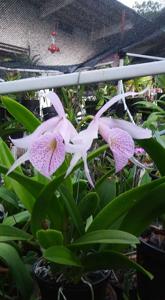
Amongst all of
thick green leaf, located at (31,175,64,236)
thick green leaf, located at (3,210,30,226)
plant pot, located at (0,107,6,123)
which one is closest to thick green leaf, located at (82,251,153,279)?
thick green leaf, located at (31,175,64,236)

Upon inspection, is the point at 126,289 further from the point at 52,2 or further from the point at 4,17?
the point at 4,17

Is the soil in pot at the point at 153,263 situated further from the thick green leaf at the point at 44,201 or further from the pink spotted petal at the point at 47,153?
the pink spotted petal at the point at 47,153

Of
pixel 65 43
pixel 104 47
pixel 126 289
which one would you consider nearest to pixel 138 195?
pixel 126 289

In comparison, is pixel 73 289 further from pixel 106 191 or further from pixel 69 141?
pixel 69 141

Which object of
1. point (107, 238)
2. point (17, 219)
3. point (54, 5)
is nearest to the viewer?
point (107, 238)

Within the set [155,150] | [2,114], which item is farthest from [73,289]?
[2,114]
